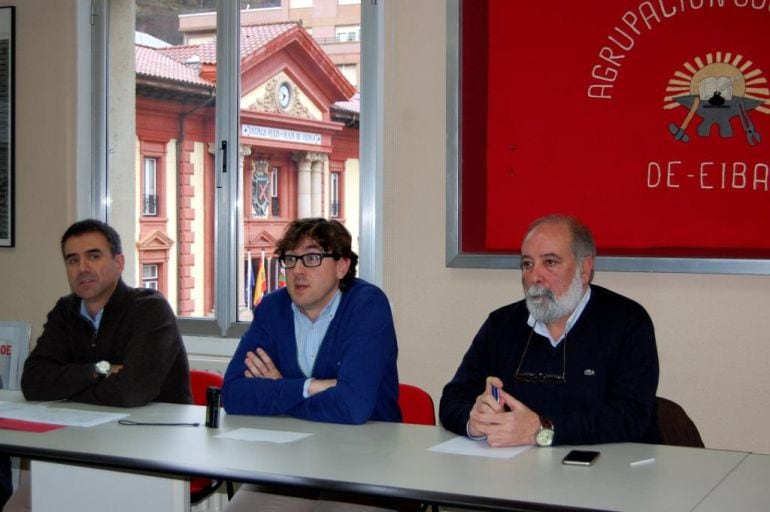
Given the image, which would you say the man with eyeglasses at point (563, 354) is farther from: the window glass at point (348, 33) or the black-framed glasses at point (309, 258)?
the window glass at point (348, 33)

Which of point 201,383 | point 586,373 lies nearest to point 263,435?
point 586,373

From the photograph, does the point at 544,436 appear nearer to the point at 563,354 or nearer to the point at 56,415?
the point at 563,354

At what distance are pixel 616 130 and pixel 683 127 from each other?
9.5 inches

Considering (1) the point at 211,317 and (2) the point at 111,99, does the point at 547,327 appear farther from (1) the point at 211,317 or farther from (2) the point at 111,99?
(2) the point at 111,99

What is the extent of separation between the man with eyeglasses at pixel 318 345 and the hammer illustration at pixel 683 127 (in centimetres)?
125

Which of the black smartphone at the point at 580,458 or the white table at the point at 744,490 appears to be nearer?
the white table at the point at 744,490

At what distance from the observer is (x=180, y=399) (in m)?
3.53

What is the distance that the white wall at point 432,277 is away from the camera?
3.66 meters

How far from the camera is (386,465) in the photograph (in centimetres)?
240

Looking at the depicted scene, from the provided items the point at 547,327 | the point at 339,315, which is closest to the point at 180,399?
the point at 339,315

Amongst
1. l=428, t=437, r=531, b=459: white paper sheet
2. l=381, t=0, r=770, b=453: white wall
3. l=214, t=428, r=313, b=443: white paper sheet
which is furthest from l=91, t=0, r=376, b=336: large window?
l=428, t=437, r=531, b=459: white paper sheet

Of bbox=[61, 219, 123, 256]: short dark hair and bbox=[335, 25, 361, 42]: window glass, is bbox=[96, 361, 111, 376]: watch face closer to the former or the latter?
bbox=[61, 219, 123, 256]: short dark hair

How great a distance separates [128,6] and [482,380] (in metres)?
3.01

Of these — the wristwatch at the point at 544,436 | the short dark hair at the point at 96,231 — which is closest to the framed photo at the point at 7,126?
the short dark hair at the point at 96,231
